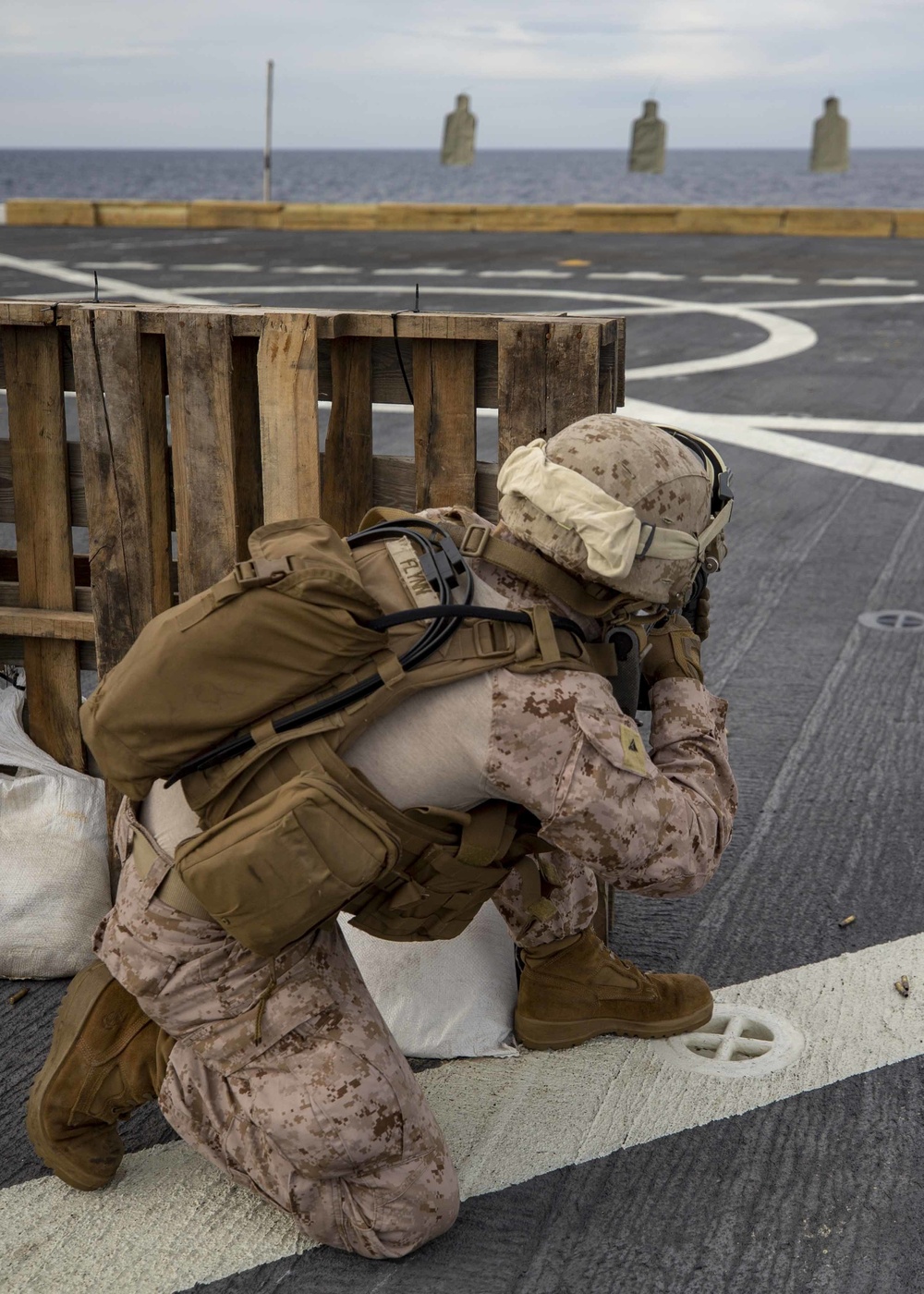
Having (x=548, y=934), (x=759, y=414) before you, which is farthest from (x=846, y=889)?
(x=759, y=414)

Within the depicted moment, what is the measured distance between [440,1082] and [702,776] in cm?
92

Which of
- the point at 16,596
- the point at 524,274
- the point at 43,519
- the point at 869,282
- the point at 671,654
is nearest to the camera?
the point at 671,654

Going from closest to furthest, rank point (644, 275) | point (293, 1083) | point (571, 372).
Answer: point (293, 1083) → point (571, 372) → point (644, 275)

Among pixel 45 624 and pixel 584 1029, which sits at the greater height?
pixel 45 624

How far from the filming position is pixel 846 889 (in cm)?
345

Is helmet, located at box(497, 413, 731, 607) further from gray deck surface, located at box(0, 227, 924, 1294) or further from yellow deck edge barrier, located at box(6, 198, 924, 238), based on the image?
yellow deck edge barrier, located at box(6, 198, 924, 238)

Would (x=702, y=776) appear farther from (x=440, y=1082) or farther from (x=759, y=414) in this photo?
(x=759, y=414)

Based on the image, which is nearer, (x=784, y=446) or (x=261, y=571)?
(x=261, y=571)

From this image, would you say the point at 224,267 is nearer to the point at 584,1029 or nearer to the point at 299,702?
the point at 584,1029

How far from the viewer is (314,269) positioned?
55.9ft

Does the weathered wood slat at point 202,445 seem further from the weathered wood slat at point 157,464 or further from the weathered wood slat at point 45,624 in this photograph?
the weathered wood slat at point 45,624

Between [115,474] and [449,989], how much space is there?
1400 millimetres

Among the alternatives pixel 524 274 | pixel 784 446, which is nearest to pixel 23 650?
pixel 784 446

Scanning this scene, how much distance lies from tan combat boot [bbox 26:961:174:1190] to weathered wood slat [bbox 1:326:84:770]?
1.01 meters
